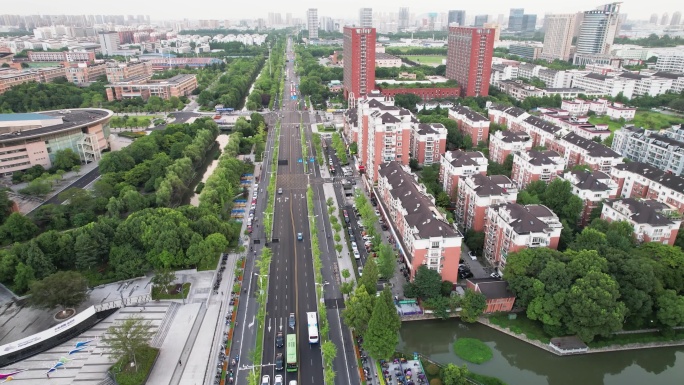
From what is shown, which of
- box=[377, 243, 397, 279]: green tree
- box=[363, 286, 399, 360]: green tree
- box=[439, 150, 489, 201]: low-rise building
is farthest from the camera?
box=[439, 150, 489, 201]: low-rise building

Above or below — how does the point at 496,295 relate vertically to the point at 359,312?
below

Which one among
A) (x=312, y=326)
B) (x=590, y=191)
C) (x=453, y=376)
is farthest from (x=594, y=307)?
(x=312, y=326)

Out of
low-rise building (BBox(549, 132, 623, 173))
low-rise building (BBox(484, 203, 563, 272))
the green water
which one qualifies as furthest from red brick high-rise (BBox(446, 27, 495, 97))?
the green water

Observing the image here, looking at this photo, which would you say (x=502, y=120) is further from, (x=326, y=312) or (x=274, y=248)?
(x=326, y=312)

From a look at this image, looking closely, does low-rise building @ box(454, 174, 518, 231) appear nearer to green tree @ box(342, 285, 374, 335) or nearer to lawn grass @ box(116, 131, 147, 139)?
green tree @ box(342, 285, 374, 335)

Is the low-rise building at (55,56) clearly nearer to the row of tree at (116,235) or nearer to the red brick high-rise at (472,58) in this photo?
the row of tree at (116,235)

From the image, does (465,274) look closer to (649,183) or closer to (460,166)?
(460,166)
